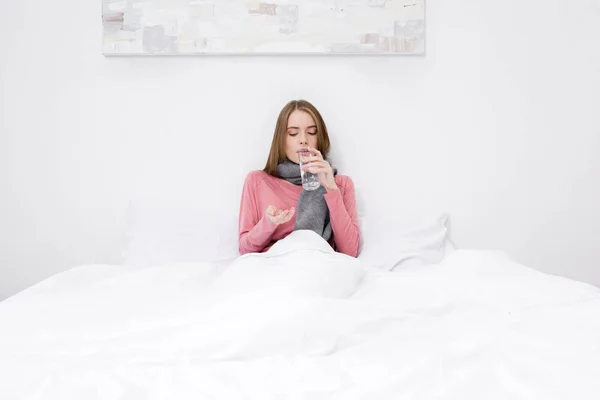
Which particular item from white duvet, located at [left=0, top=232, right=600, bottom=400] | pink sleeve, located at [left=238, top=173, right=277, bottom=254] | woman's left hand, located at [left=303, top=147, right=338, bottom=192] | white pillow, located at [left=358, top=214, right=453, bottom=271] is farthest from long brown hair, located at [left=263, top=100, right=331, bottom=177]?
white duvet, located at [left=0, top=232, right=600, bottom=400]

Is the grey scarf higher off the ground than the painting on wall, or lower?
lower

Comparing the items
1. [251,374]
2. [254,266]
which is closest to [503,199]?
[254,266]

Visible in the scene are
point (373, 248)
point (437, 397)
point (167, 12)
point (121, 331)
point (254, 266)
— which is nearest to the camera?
point (437, 397)

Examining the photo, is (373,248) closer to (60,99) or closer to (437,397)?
(437,397)

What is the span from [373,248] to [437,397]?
115 centimetres

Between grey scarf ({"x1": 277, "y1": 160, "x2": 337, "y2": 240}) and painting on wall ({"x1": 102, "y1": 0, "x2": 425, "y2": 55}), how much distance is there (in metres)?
0.49

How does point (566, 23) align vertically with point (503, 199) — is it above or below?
above

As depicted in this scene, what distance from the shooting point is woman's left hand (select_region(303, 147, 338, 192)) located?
5.54 ft

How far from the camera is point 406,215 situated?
2.11 meters

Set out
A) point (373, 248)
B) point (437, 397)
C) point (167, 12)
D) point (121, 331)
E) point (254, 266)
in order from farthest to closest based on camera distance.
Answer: point (167, 12)
point (373, 248)
point (254, 266)
point (121, 331)
point (437, 397)

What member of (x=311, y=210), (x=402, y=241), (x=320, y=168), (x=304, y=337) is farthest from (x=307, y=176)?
(x=304, y=337)

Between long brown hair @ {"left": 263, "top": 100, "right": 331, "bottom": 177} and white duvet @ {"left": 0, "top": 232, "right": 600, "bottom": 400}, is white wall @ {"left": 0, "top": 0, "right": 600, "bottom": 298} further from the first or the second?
white duvet @ {"left": 0, "top": 232, "right": 600, "bottom": 400}

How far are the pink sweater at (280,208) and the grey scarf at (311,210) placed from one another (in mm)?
49

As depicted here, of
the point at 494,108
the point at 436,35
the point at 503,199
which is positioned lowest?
the point at 503,199
